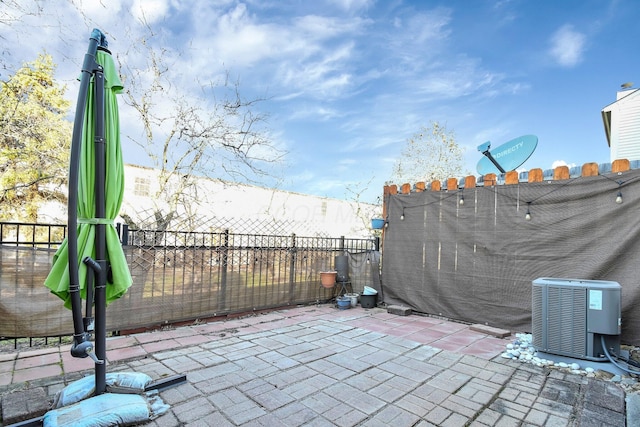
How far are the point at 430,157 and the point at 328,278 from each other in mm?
8718

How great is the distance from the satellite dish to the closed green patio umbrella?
5165 millimetres

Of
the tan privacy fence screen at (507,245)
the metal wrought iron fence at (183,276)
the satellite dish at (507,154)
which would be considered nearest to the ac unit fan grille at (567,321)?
the tan privacy fence screen at (507,245)

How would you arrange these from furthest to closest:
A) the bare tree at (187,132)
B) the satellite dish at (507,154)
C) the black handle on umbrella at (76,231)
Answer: the bare tree at (187,132) < the satellite dish at (507,154) < the black handle on umbrella at (76,231)

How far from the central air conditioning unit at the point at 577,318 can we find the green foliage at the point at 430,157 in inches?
377

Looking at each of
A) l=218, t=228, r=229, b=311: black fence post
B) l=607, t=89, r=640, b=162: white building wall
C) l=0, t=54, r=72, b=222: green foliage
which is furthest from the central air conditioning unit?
l=0, t=54, r=72, b=222: green foliage

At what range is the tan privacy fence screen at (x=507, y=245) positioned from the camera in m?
3.85

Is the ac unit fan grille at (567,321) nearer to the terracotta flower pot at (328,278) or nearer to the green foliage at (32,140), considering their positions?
the terracotta flower pot at (328,278)

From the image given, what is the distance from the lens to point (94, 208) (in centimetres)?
219

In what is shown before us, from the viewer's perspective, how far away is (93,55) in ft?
7.09

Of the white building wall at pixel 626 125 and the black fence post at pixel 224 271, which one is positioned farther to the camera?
the white building wall at pixel 626 125

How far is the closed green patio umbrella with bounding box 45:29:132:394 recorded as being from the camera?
1995 millimetres

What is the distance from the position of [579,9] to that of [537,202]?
453 centimetres

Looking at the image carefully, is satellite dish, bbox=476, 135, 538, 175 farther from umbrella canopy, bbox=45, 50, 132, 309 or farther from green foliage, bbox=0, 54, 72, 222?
green foliage, bbox=0, 54, 72, 222

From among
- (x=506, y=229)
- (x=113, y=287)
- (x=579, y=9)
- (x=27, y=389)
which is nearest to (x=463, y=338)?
(x=506, y=229)
